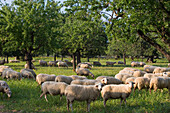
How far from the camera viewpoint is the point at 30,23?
65.3ft

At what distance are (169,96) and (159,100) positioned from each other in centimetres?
125

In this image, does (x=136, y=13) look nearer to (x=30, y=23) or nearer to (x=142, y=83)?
(x=142, y=83)

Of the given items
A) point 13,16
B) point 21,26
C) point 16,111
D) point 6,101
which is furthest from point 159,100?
point 13,16

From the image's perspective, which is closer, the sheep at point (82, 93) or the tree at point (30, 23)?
the sheep at point (82, 93)

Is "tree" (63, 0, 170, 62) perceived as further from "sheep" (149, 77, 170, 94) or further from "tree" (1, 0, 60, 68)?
"tree" (1, 0, 60, 68)

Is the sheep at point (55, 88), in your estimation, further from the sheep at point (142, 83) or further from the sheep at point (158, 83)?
the sheep at point (158, 83)

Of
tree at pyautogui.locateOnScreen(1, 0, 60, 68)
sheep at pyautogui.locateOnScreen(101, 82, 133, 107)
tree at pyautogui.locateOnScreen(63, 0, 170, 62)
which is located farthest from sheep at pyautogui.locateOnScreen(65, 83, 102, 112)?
tree at pyautogui.locateOnScreen(1, 0, 60, 68)

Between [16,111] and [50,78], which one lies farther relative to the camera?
[50,78]

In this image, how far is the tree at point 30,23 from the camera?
64.6ft

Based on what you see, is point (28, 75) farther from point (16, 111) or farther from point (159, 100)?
point (159, 100)

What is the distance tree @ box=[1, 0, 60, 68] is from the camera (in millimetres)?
19703

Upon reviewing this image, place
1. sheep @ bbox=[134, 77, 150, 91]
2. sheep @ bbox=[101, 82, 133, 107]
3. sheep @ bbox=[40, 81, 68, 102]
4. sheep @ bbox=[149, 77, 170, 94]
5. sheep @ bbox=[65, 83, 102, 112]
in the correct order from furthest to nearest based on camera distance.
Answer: sheep @ bbox=[134, 77, 150, 91]
sheep @ bbox=[149, 77, 170, 94]
sheep @ bbox=[40, 81, 68, 102]
sheep @ bbox=[101, 82, 133, 107]
sheep @ bbox=[65, 83, 102, 112]

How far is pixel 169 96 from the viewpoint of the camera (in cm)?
1005

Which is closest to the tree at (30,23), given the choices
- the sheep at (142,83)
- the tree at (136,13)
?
the tree at (136,13)
